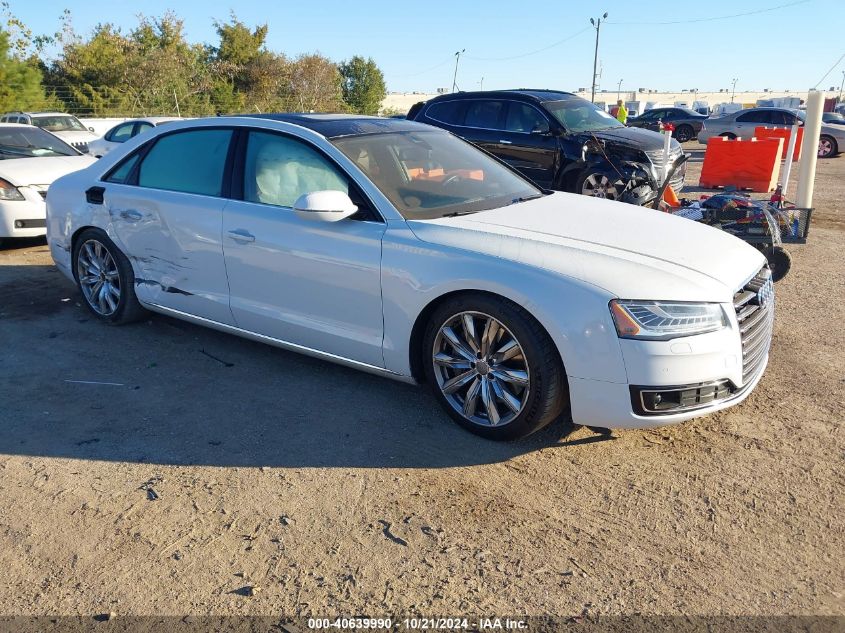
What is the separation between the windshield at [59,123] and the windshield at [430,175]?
16.7 m

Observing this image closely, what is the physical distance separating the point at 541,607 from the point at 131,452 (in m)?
2.22

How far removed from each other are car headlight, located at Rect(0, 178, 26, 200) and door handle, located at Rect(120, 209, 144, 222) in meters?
3.75

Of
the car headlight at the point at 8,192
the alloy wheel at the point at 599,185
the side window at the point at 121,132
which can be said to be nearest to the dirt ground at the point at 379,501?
the car headlight at the point at 8,192

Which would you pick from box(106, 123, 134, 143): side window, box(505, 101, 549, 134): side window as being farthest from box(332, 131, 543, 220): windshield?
box(106, 123, 134, 143): side window

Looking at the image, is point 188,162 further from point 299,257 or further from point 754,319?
point 754,319

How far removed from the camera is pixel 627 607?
255 centimetres

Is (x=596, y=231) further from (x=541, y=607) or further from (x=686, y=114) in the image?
(x=686, y=114)

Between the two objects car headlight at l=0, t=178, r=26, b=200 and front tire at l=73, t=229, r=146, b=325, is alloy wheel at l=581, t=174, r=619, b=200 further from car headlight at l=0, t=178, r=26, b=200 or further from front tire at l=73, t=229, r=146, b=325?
car headlight at l=0, t=178, r=26, b=200

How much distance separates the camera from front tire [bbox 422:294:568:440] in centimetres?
345

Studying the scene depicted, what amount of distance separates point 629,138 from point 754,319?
751cm

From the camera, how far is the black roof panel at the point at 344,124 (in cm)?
452

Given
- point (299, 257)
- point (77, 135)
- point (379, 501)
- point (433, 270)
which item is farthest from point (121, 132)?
point (379, 501)

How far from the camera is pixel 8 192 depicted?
8.12m

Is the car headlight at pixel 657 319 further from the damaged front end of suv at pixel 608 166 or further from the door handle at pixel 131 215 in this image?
the damaged front end of suv at pixel 608 166
